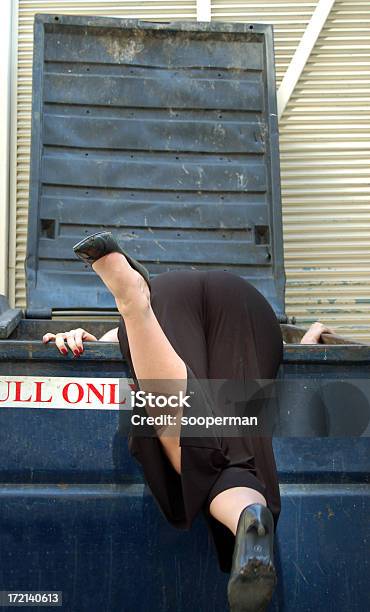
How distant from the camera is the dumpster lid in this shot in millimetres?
4766

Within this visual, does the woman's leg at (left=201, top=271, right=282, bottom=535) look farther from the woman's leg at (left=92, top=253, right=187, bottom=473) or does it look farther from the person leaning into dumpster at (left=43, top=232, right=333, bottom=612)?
the woman's leg at (left=92, top=253, right=187, bottom=473)

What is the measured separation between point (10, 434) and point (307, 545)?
998 mm

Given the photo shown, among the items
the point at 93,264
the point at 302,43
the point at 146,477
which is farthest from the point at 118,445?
the point at 302,43

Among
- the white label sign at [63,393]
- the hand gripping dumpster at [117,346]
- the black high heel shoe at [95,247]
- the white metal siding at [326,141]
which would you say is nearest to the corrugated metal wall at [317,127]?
the white metal siding at [326,141]

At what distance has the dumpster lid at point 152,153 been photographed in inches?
188

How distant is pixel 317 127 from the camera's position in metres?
5.85

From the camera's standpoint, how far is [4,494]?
8.12 feet

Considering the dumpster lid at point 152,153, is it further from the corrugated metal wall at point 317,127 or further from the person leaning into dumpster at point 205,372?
the person leaning into dumpster at point 205,372

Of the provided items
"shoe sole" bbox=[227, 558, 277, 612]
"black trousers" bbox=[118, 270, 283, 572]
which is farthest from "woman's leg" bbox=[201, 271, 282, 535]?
"shoe sole" bbox=[227, 558, 277, 612]

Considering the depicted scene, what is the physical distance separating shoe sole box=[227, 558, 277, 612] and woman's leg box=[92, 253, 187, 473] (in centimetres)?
45

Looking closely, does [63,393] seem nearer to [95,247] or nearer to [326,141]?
[95,247]

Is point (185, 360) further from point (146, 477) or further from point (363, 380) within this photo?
point (363, 380)

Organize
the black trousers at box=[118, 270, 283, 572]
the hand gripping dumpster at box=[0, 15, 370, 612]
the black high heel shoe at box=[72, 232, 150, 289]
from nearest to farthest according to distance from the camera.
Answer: the black high heel shoe at box=[72, 232, 150, 289] → the black trousers at box=[118, 270, 283, 572] → the hand gripping dumpster at box=[0, 15, 370, 612]

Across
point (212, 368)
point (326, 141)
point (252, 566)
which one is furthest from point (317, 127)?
point (252, 566)
